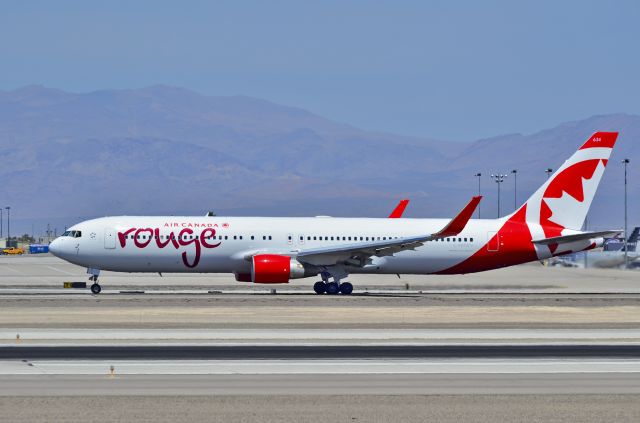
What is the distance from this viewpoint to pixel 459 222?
178ft

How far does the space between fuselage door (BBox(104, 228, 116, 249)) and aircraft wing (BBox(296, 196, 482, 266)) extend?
868 centimetres

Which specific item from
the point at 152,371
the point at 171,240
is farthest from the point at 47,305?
the point at 152,371

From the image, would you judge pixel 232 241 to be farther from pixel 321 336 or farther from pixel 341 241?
pixel 321 336

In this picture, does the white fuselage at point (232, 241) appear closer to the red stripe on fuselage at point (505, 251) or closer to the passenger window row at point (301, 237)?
the passenger window row at point (301, 237)


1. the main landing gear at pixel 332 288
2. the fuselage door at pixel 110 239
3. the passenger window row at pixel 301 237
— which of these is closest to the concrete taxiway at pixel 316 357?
the main landing gear at pixel 332 288

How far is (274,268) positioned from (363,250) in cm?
444

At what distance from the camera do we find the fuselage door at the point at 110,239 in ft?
183
